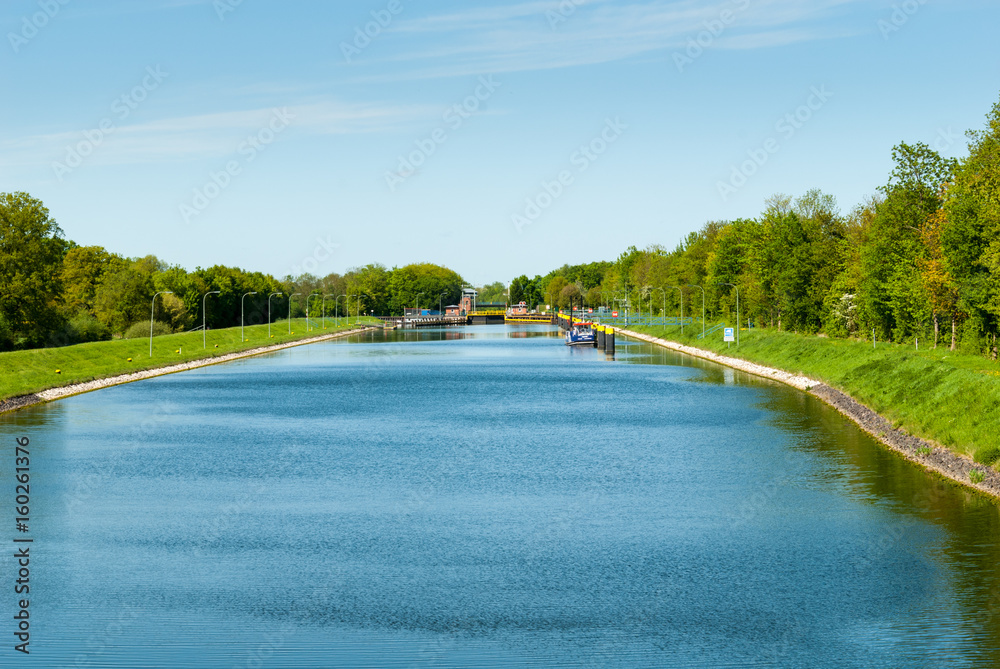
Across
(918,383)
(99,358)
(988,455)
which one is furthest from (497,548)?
(99,358)

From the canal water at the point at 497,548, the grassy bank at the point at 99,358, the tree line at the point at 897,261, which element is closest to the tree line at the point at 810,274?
the tree line at the point at 897,261

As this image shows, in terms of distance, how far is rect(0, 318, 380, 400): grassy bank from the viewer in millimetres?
71000

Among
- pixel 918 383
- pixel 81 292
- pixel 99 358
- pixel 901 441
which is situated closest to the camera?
pixel 901 441

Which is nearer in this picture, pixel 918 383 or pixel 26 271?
pixel 918 383

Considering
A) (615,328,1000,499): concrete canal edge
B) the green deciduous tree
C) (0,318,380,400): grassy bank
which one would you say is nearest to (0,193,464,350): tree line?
the green deciduous tree

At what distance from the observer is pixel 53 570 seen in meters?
22.9

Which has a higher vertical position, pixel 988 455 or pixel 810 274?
pixel 810 274

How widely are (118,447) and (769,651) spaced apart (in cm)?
3392

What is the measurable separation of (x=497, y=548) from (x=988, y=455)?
59.7 ft

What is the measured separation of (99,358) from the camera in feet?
303

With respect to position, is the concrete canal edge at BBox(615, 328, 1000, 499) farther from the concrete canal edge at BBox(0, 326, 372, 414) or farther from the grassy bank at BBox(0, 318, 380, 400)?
the grassy bank at BBox(0, 318, 380, 400)

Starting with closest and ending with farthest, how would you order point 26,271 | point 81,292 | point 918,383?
point 918,383, point 26,271, point 81,292

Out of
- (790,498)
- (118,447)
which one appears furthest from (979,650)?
(118,447)

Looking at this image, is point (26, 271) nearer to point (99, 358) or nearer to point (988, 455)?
point (99, 358)
